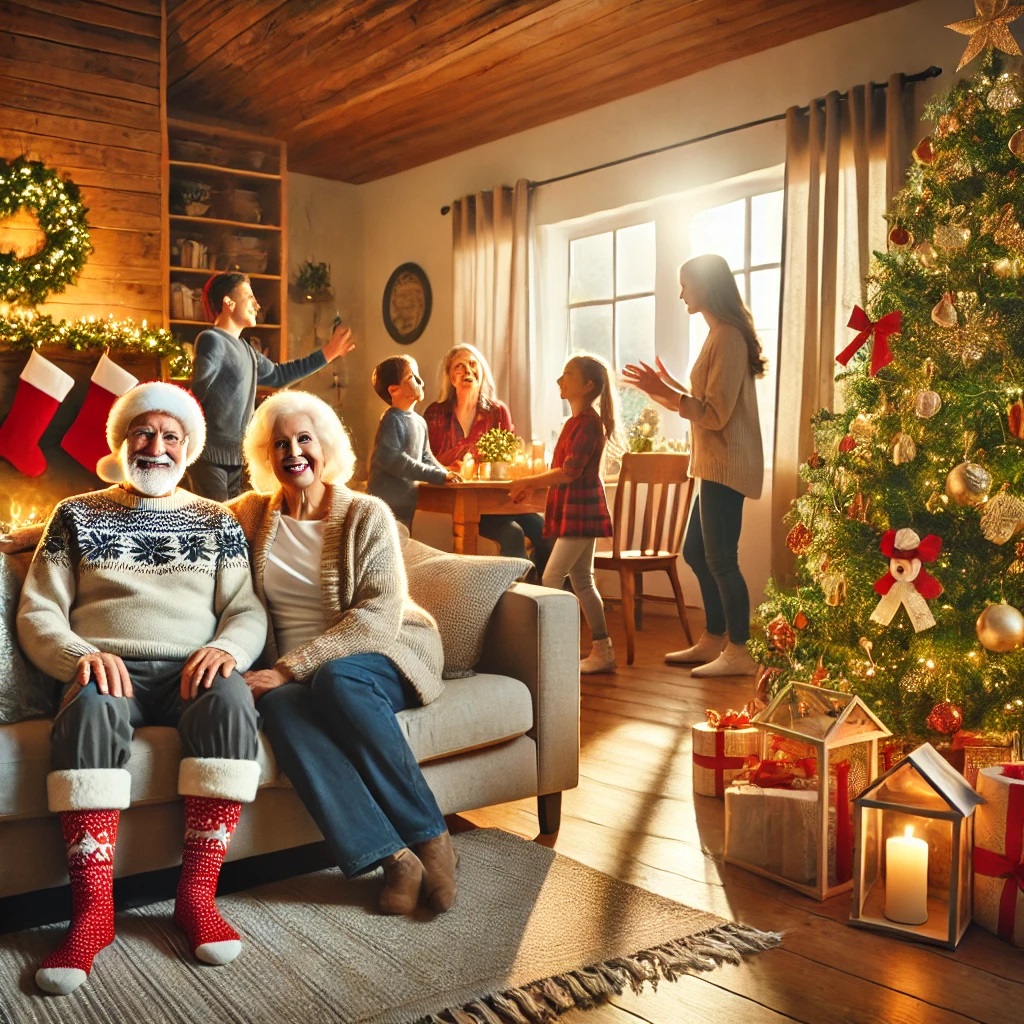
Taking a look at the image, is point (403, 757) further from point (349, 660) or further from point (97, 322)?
point (97, 322)

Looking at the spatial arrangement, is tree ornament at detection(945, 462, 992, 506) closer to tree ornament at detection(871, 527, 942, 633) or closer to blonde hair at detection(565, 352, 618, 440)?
tree ornament at detection(871, 527, 942, 633)

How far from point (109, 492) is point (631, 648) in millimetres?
2461

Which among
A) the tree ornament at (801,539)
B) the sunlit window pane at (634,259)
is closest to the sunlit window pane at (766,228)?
the sunlit window pane at (634,259)

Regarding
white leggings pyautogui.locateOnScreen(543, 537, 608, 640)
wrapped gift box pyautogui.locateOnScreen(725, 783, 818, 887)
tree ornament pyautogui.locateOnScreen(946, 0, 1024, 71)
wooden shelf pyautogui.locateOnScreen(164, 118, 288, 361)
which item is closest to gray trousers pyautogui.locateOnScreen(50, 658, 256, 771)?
wrapped gift box pyautogui.locateOnScreen(725, 783, 818, 887)

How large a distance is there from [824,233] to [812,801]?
2.95 metres

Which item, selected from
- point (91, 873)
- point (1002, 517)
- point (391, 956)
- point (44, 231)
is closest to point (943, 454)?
point (1002, 517)

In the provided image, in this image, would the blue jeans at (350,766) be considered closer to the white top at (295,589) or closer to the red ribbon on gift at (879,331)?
the white top at (295,589)

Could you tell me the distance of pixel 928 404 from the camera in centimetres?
229

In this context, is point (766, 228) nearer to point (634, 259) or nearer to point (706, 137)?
point (706, 137)

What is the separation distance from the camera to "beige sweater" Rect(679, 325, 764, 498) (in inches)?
155

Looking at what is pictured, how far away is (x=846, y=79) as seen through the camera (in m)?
4.45

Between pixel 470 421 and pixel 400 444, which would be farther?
pixel 470 421

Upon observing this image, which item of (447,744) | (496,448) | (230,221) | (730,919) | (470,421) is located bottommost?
(730,919)

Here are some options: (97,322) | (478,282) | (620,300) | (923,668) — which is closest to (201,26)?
(97,322)
